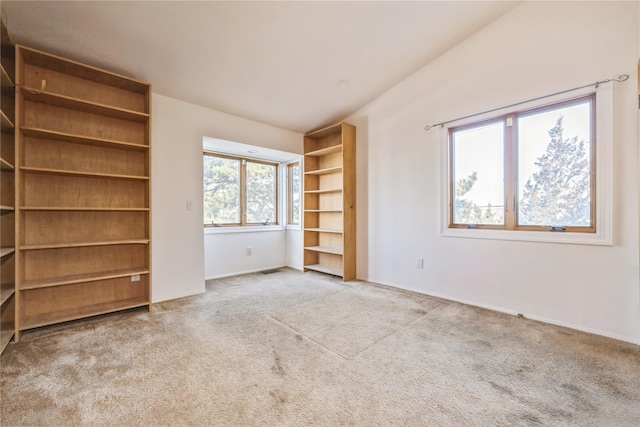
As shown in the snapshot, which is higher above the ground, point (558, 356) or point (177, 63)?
point (177, 63)

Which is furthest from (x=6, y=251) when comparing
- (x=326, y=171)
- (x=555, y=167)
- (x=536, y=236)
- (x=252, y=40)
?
(x=555, y=167)

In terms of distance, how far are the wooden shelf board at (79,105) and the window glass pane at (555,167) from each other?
152 inches

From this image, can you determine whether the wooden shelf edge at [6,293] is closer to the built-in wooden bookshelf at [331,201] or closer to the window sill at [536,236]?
the built-in wooden bookshelf at [331,201]

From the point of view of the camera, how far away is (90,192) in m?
2.60

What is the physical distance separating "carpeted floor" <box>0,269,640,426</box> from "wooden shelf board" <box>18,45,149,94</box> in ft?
7.57

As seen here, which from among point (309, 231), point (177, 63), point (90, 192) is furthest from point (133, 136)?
point (309, 231)

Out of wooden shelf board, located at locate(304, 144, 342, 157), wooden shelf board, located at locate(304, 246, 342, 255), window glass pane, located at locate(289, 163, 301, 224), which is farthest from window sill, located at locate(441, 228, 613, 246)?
window glass pane, located at locate(289, 163, 301, 224)

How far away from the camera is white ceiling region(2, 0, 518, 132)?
206 centimetres

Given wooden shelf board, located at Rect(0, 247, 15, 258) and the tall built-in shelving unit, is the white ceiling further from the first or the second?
wooden shelf board, located at Rect(0, 247, 15, 258)

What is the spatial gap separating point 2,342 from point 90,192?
1.34 meters

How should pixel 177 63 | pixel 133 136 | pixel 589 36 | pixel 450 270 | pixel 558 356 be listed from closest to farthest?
pixel 558 356 < pixel 589 36 < pixel 177 63 < pixel 133 136 < pixel 450 270

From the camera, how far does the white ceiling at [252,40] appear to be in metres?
2.06

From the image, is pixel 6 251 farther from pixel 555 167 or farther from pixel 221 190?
pixel 555 167

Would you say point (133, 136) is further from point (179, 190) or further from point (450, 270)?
point (450, 270)
